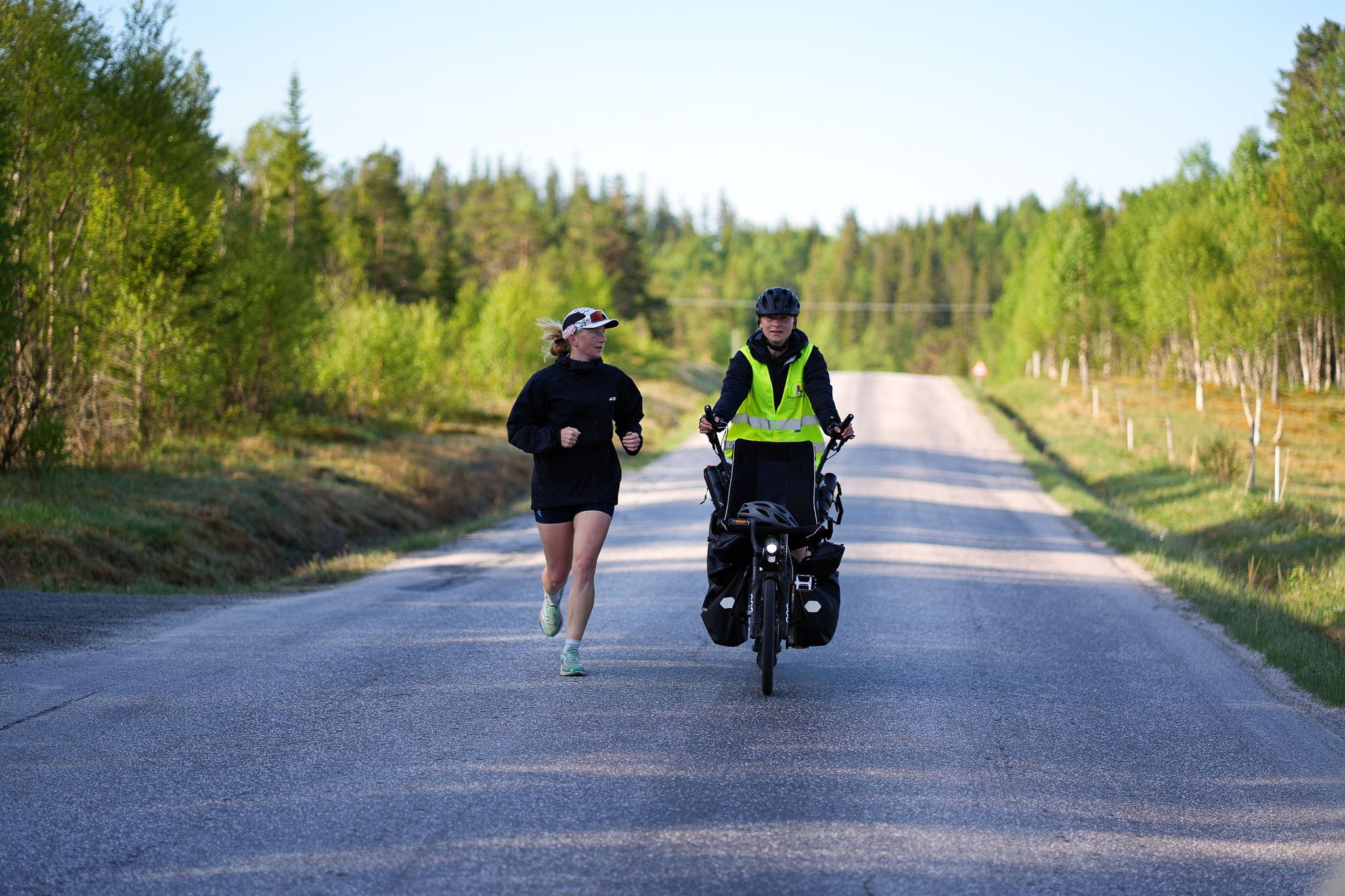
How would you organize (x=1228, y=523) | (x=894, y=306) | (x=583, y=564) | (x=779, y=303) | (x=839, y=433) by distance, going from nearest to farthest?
1. (x=839, y=433)
2. (x=779, y=303)
3. (x=583, y=564)
4. (x=1228, y=523)
5. (x=894, y=306)

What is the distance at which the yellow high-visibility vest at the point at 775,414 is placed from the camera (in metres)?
7.24

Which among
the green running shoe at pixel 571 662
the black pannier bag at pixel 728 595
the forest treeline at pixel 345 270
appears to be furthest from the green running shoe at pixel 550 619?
the forest treeline at pixel 345 270

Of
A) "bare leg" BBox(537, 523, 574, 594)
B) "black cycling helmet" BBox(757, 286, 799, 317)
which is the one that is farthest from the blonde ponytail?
"black cycling helmet" BBox(757, 286, 799, 317)

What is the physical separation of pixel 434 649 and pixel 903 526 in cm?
1015

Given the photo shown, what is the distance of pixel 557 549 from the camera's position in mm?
7551

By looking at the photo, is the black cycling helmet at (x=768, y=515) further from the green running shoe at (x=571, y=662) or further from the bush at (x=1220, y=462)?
the bush at (x=1220, y=462)

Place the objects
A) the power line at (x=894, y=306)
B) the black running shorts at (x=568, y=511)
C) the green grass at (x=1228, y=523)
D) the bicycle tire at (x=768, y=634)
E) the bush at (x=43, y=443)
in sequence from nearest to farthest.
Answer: the bicycle tire at (x=768, y=634) → the black running shorts at (x=568, y=511) → the green grass at (x=1228, y=523) → the bush at (x=43, y=443) → the power line at (x=894, y=306)

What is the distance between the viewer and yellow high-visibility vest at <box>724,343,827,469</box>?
23.7ft

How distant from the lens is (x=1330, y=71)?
46.2 meters

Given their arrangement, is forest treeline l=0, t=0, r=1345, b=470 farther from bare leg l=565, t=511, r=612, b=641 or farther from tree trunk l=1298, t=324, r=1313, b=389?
bare leg l=565, t=511, r=612, b=641

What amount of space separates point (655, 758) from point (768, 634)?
1.37m

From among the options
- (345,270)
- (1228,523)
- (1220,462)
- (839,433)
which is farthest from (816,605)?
(345,270)

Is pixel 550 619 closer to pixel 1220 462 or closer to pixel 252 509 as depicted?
pixel 252 509

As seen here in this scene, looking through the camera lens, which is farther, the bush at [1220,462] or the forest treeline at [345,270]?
the bush at [1220,462]
